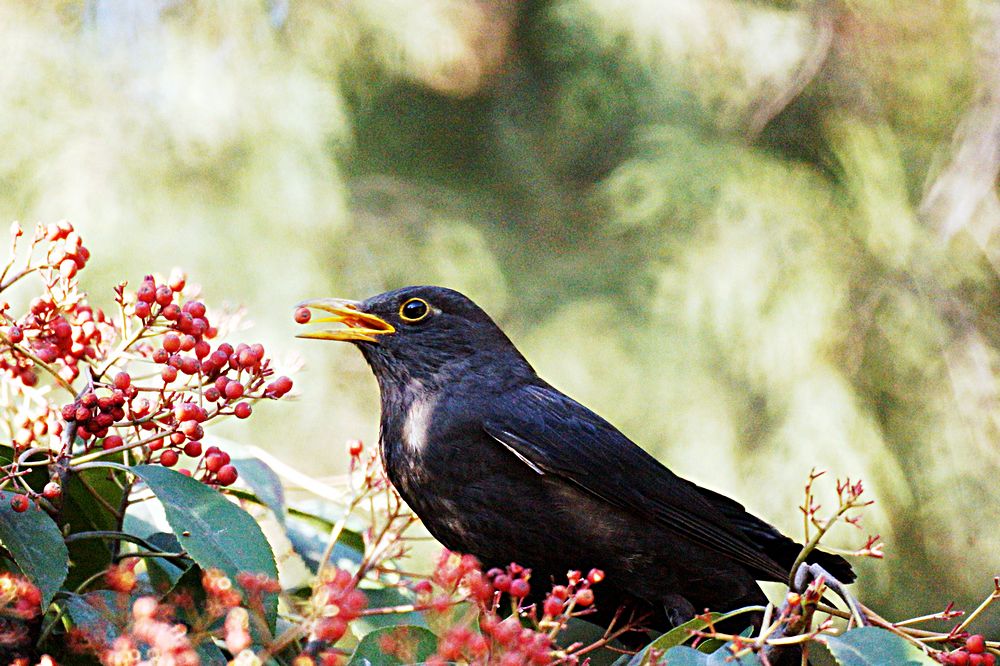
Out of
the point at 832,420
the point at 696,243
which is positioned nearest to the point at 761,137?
the point at 696,243

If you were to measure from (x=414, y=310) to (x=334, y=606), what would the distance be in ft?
4.51

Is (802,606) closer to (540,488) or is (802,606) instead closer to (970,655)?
(970,655)

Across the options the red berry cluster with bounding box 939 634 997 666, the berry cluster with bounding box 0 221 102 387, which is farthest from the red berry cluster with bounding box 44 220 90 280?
the red berry cluster with bounding box 939 634 997 666

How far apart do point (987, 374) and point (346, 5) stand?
12.3 feet

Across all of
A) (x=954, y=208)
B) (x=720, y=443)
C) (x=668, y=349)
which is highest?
(x=954, y=208)

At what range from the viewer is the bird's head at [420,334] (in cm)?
232

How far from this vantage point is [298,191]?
17.2 ft

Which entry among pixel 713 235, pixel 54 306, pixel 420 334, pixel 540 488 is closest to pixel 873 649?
pixel 540 488

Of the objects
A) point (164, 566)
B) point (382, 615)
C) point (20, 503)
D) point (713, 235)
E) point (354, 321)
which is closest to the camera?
point (20, 503)

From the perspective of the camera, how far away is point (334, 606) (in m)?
1.07

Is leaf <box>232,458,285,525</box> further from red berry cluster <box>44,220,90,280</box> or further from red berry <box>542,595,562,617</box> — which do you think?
red berry <box>542,595,562,617</box>

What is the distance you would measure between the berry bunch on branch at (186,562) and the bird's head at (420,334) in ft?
2.21

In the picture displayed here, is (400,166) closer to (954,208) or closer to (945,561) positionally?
(954,208)

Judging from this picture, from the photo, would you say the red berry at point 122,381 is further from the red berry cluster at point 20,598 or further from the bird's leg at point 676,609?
the bird's leg at point 676,609
